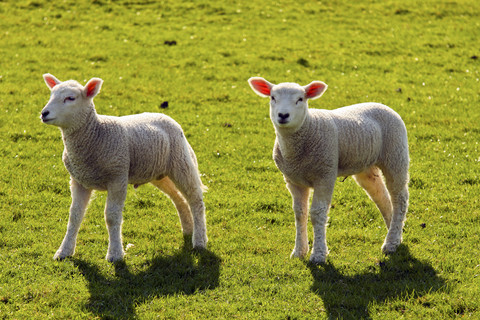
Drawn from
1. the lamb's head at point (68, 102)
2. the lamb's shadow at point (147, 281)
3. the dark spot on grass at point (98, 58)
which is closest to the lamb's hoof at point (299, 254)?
the lamb's shadow at point (147, 281)

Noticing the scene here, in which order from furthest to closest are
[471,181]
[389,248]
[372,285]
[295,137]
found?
[471,181]
[389,248]
[295,137]
[372,285]

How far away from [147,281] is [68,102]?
2367mm

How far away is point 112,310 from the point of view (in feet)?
23.2

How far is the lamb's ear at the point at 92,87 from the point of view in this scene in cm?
786

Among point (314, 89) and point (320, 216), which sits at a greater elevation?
point (314, 89)

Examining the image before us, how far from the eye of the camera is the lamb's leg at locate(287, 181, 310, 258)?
8414 mm

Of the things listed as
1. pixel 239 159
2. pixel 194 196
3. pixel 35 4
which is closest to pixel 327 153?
pixel 194 196

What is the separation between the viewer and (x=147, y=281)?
7777mm

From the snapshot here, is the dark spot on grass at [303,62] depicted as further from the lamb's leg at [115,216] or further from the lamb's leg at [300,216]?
the lamb's leg at [115,216]

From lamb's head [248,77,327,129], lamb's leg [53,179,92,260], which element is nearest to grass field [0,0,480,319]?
lamb's leg [53,179,92,260]

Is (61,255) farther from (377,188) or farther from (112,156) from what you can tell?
(377,188)

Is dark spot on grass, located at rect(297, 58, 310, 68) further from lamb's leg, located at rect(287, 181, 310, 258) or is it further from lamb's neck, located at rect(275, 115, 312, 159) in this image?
lamb's neck, located at rect(275, 115, 312, 159)

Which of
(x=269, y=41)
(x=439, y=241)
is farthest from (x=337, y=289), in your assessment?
(x=269, y=41)

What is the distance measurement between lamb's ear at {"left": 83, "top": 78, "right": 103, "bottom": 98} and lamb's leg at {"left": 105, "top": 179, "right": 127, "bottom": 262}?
115 centimetres
